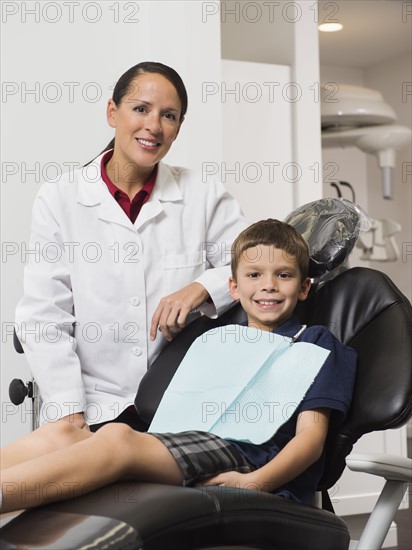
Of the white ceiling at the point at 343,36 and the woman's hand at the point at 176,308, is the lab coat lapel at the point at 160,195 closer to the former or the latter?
the woman's hand at the point at 176,308

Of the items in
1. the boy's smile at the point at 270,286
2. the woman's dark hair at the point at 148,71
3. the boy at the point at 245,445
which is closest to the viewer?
the boy at the point at 245,445

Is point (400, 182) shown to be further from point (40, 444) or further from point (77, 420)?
point (40, 444)

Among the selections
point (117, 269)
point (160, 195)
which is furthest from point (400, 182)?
point (117, 269)

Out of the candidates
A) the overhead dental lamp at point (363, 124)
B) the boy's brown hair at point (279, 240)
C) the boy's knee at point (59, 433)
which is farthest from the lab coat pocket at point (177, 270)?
the overhead dental lamp at point (363, 124)

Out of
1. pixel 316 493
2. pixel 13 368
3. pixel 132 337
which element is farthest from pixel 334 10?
pixel 316 493

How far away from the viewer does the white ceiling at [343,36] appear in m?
3.39

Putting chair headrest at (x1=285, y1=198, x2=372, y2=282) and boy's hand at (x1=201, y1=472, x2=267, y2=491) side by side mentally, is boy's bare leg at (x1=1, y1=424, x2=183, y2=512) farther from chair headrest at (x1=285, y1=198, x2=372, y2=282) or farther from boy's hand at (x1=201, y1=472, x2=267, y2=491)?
chair headrest at (x1=285, y1=198, x2=372, y2=282)

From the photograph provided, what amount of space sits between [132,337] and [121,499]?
80cm

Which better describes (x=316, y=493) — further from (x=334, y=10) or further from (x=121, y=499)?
(x=334, y=10)

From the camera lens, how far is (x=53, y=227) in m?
2.03

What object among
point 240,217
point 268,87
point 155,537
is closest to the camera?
point 155,537

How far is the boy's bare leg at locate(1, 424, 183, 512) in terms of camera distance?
128cm

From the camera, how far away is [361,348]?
171cm

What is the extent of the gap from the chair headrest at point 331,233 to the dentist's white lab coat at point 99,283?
218 millimetres
